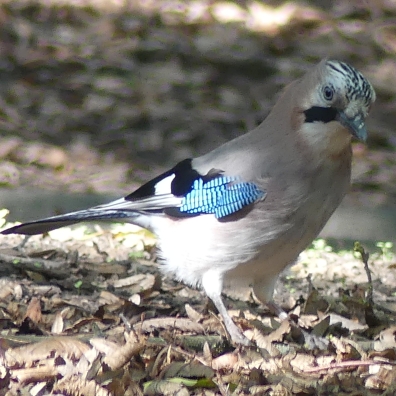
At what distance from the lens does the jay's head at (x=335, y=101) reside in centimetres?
352

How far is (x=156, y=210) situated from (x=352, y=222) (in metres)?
2.23

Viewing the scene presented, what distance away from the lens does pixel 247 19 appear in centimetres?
814

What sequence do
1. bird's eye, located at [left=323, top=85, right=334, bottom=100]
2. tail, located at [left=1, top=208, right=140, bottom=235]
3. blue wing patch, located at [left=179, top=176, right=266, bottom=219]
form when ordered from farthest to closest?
1. tail, located at [left=1, top=208, right=140, bottom=235]
2. blue wing patch, located at [left=179, top=176, right=266, bottom=219]
3. bird's eye, located at [left=323, top=85, right=334, bottom=100]

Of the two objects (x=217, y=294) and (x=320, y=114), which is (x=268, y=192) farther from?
(x=217, y=294)

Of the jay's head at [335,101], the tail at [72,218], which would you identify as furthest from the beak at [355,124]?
the tail at [72,218]

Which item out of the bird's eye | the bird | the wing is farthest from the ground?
the bird's eye

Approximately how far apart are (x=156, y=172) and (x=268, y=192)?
3423 mm

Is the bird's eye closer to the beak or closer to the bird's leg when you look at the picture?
the beak

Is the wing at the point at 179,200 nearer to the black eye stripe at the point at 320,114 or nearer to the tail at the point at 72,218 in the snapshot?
the tail at the point at 72,218

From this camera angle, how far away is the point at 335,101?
357 cm

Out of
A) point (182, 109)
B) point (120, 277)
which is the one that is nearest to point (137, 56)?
point (182, 109)

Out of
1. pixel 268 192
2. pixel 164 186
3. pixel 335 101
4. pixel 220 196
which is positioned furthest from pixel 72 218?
pixel 335 101

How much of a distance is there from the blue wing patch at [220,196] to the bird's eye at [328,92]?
0.49 m

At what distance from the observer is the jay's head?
3523mm
